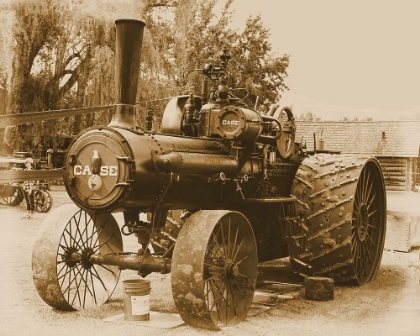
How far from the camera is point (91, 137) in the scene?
3.95 metres

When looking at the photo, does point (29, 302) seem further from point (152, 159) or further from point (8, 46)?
point (8, 46)

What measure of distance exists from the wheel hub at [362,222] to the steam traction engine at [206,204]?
0.05 feet

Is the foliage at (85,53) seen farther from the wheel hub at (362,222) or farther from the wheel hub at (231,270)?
the wheel hub at (231,270)

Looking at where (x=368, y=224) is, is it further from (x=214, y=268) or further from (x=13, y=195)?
(x=13, y=195)

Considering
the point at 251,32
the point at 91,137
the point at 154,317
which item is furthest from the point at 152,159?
the point at 251,32

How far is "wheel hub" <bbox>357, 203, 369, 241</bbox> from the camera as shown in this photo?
19.1 feet

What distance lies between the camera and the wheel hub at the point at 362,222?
5836mm

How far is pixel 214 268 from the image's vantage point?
3.88m

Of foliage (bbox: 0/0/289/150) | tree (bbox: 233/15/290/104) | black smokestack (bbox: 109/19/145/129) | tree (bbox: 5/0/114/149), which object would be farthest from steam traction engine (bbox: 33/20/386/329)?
tree (bbox: 233/15/290/104)

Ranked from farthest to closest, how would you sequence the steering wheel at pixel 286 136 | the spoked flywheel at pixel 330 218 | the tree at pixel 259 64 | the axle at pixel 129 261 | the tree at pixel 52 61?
1. the tree at pixel 259 64
2. the tree at pixel 52 61
3. the steering wheel at pixel 286 136
4. the spoked flywheel at pixel 330 218
5. the axle at pixel 129 261

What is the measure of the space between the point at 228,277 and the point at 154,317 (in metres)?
0.72

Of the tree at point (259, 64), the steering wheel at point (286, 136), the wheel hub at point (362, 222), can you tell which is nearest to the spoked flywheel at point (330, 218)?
the wheel hub at point (362, 222)

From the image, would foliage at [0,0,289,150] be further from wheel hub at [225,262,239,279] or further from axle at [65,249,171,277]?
wheel hub at [225,262,239,279]

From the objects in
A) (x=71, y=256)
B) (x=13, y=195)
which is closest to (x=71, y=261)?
(x=71, y=256)
